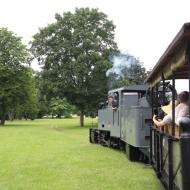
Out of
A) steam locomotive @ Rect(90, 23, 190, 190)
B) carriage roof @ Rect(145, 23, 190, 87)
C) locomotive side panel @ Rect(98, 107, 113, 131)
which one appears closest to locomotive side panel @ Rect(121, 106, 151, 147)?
steam locomotive @ Rect(90, 23, 190, 190)

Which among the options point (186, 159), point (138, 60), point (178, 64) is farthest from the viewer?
point (138, 60)

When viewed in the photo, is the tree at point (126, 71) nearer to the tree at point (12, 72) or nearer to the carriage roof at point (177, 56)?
the tree at point (12, 72)

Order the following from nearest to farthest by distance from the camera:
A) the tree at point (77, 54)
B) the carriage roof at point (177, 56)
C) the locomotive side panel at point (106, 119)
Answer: the carriage roof at point (177, 56)
the locomotive side panel at point (106, 119)
the tree at point (77, 54)

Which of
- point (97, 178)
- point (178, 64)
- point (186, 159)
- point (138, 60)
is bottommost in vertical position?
point (97, 178)

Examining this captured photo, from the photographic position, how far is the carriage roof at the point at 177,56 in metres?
6.66

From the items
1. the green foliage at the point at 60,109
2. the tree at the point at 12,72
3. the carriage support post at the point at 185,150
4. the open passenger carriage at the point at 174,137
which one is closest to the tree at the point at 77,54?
the tree at the point at 12,72

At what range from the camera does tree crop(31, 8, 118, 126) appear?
50875 millimetres

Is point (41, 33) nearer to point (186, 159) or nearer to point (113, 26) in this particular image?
point (113, 26)

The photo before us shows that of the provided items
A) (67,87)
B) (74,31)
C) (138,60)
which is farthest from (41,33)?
(138,60)

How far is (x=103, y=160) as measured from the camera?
1766 centimetres

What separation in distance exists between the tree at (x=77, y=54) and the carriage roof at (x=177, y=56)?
40.2 m

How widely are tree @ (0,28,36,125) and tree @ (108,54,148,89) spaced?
11.6 metres

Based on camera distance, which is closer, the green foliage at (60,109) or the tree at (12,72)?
the tree at (12,72)

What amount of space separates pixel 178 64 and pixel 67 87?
43.0 metres
